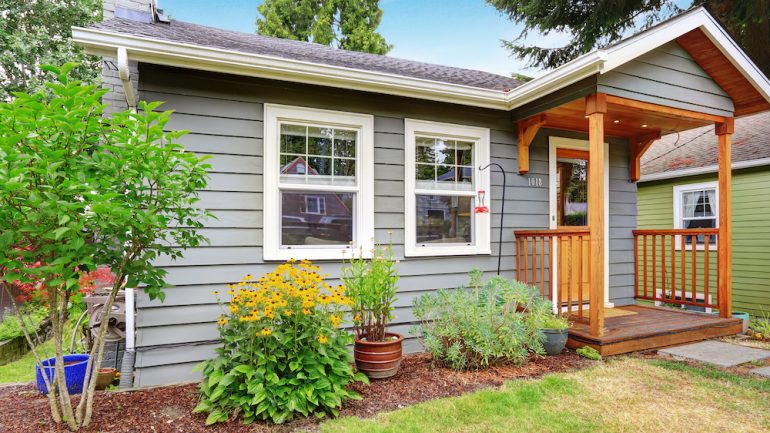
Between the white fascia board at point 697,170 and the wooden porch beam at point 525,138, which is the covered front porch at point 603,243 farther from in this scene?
the white fascia board at point 697,170

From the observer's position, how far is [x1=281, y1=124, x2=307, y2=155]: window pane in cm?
386

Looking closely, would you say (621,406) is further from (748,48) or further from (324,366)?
(748,48)

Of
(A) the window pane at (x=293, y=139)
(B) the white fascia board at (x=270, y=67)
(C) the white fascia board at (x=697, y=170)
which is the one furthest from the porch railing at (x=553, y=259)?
(C) the white fascia board at (x=697, y=170)

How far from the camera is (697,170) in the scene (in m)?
8.04

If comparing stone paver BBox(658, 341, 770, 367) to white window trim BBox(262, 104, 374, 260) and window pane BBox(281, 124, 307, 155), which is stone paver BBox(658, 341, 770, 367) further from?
window pane BBox(281, 124, 307, 155)

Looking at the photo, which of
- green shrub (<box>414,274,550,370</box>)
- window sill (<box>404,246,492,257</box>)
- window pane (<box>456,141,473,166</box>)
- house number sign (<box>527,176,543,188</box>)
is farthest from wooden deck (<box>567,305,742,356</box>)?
window pane (<box>456,141,473,166</box>)

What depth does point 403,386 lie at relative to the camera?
3.19 m

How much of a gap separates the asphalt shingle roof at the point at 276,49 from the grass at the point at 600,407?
10.1 ft

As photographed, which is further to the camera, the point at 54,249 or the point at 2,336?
the point at 2,336

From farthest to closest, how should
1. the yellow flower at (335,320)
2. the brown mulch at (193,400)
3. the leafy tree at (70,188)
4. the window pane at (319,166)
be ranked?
the window pane at (319,166)
the yellow flower at (335,320)
the brown mulch at (193,400)
the leafy tree at (70,188)

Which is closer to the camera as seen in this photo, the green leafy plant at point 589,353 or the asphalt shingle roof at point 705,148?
the green leafy plant at point 589,353

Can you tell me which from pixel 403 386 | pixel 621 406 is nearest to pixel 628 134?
pixel 621 406

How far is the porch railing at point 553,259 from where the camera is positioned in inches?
164

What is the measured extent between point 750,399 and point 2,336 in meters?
7.26
